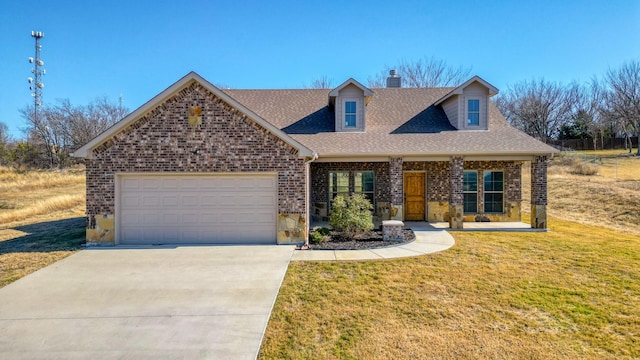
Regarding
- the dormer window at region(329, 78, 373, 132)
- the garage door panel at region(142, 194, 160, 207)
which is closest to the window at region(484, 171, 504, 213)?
the dormer window at region(329, 78, 373, 132)

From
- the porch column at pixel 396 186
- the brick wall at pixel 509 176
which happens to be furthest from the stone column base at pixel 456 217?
the brick wall at pixel 509 176

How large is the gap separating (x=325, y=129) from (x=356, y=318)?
10058 millimetres

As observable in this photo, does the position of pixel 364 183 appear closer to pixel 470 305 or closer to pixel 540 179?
pixel 540 179

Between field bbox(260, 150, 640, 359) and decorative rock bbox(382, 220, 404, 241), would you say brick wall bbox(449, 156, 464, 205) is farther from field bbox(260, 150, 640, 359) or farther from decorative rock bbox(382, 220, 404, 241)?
decorative rock bbox(382, 220, 404, 241)

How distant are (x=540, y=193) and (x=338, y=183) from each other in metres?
7.77

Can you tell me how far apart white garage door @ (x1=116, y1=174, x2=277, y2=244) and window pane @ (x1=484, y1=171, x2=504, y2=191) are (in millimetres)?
9565

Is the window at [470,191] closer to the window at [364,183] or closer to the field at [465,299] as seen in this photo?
the field at [465,299]

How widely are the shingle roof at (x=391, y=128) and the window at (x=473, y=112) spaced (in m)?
0.49

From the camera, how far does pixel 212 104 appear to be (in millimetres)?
10000

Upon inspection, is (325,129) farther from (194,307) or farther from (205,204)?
(194,307)

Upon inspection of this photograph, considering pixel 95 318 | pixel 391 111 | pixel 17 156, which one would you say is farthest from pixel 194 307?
pixel 17 156

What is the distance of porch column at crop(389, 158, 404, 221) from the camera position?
1259 cm

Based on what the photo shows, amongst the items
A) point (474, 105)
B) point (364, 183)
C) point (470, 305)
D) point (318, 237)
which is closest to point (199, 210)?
point (318, 237)

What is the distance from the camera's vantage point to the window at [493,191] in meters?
14.4
